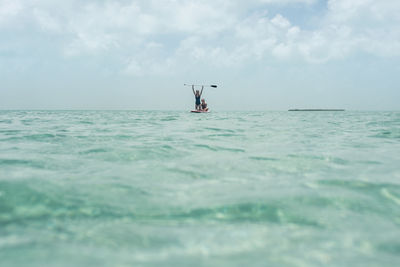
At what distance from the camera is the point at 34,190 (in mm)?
2662

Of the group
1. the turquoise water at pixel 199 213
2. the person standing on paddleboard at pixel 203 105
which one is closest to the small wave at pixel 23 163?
the turquoise water at pixel 199 213

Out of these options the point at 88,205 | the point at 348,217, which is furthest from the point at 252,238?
the point at 88,205

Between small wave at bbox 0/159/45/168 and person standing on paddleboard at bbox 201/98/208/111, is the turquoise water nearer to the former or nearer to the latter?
small wave at bbox 0/159/45/168

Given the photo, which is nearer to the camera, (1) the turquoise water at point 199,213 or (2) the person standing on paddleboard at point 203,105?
(1) the turquoise water at point 199,213

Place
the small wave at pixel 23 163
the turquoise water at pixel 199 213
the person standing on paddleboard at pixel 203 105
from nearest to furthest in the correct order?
1. the turquoise water at pixel 199 213
2. the small wave at pixel 23 163
3. the person standing on paddleboard at pixel 203 105

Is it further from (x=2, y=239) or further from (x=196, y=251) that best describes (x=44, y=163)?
(x=196, y=251)

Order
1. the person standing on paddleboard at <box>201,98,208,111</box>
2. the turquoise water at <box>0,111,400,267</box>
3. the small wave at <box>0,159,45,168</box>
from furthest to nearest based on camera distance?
the person standing on paddleboard at <box>201,98,208,111</box>
the small wave at <box>0,159,45,168</box>
the turquoise water at <box>0,111,400,267</box>

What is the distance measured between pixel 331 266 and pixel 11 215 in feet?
7.22

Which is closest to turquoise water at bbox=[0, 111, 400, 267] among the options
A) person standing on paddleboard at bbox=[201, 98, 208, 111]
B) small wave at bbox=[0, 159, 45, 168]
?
small wave at bbox=[0, 159, 45, 168]

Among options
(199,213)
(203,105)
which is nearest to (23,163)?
(199,213)

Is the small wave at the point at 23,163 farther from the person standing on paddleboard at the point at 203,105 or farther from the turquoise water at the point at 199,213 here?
the person standing on paddleboard at the point at 203,105

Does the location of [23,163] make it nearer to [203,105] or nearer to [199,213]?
[199,213]

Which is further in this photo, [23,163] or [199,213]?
[23,163]

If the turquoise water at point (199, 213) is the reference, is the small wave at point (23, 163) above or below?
above
